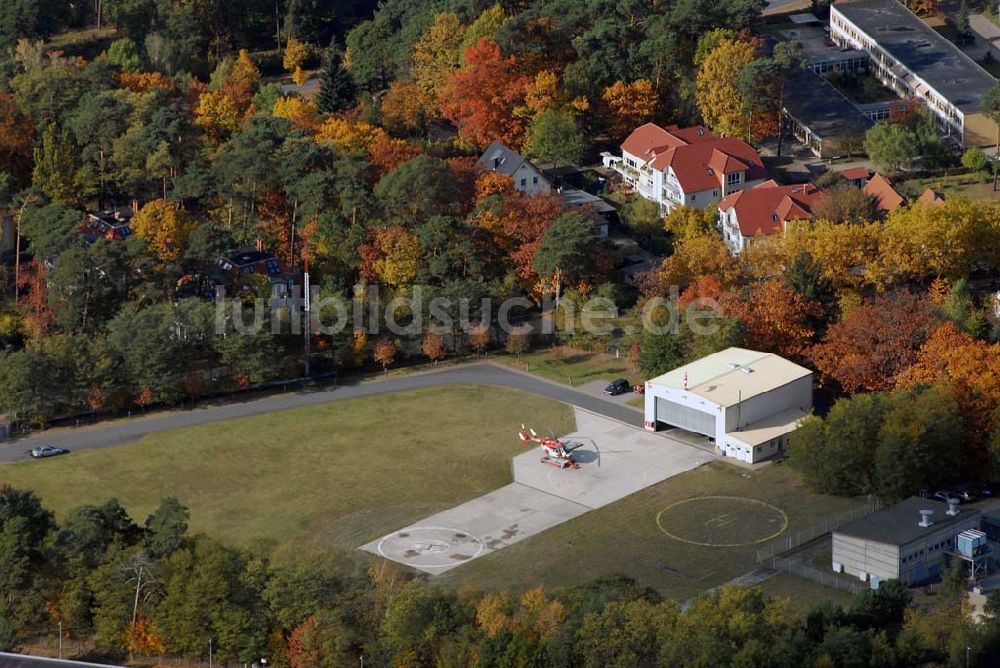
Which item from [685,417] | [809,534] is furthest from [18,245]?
[809,534]

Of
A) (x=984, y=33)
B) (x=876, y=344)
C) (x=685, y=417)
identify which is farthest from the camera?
(x=984, y=33)

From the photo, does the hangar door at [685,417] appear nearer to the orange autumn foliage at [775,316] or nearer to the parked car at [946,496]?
the orange autumn foliage at [775,316]

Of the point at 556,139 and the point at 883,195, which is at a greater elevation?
the point at 556,139

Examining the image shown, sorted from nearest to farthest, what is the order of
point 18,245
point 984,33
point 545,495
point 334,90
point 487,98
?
point 545,495 → point 18,245 → point 487,98 → point 334,90 → point 984,33

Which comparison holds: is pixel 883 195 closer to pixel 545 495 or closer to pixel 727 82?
pixel 727 82

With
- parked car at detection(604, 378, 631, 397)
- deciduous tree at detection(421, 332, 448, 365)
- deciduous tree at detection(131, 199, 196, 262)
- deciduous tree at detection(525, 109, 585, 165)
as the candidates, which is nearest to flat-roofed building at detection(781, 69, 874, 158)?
deciduous tree at detection(525, 109, 585, 165)

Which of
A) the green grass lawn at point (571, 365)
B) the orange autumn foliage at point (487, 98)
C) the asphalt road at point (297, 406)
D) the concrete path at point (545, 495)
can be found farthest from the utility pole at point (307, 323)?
the orange autumn foliage at point (487, 98)

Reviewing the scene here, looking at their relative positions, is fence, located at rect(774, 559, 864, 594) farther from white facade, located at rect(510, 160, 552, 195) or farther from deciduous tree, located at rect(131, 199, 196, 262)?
deciduous tree, located at rect(131, 199, 196, 262)

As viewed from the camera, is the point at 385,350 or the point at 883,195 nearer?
the point at 385,350
